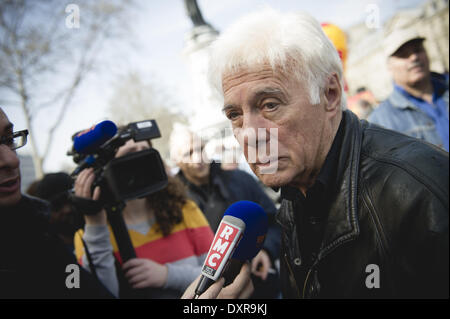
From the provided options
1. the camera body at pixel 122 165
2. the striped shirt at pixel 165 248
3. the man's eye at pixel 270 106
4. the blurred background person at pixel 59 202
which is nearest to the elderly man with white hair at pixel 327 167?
the man's eye at pixel 270 106

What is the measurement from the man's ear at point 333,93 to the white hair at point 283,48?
0.03 m

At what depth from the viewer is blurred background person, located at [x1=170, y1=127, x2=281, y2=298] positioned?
8.63 feet

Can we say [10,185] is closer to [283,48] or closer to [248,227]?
[248,227]

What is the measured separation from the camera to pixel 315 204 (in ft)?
3.92

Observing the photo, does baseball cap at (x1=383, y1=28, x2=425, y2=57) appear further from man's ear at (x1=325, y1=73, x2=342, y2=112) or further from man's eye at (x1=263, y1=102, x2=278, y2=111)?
man's eye at (x1=263, y1=102, x2=278, y2=111)

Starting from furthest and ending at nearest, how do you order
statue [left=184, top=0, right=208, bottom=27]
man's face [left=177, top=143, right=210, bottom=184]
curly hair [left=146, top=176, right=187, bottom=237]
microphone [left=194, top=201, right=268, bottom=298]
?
statue [left=184, top=0, right=208, bottom=27] → man's face [left=177, top=143, right=210, bottom=184] → curly hair [left=146, top=176, right=187, bottom=237] → microphone [left=194, top=201, right=268, bottom=298]

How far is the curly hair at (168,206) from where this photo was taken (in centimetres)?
195

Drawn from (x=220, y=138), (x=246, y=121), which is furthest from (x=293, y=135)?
(x=220, y=138)

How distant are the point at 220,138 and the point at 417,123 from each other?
5.69 meters

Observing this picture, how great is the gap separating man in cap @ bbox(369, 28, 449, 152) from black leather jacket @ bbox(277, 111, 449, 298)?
1.82m

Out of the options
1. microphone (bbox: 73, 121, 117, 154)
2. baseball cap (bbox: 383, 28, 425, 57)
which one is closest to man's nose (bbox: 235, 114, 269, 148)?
microphone (bbox: 73, 121, 117, 154)

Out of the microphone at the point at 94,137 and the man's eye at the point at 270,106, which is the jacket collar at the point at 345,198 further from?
the microphone at the point at 94,137
